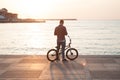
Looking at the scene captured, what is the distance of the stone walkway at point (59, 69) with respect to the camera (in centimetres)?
1144

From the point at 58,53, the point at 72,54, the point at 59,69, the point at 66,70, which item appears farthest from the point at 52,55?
the point at 66,70

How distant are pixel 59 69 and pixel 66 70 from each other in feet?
1.23

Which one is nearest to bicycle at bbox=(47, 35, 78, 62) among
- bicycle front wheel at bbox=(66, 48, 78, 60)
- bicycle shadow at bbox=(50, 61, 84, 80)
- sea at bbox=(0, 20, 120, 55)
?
bicycle front wheel at bbox=(66, 48, 78, 60)

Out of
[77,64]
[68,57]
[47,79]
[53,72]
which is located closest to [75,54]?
[68,57]

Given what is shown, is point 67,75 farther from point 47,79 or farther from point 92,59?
point 92,59

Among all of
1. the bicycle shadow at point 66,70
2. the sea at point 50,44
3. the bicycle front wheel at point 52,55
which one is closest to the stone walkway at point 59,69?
the bicycle shadow at point 66,70

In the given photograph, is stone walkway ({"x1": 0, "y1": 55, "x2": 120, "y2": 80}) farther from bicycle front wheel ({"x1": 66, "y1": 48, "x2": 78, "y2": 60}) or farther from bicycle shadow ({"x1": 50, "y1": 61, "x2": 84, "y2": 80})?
bicycle front wheel ({"x1": 66, "y1": 48, "x2": 78, "y2": 60})

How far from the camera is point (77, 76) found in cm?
1149

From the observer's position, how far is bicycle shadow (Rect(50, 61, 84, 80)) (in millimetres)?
11359

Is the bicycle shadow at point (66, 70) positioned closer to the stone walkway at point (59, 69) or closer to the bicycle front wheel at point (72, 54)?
the stone walkway at point (59, 69)

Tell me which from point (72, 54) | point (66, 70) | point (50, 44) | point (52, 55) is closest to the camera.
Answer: point (66, 70)

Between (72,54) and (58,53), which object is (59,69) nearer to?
(58,53)

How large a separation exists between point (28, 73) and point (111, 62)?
14.5ft

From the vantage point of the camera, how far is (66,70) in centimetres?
1281
